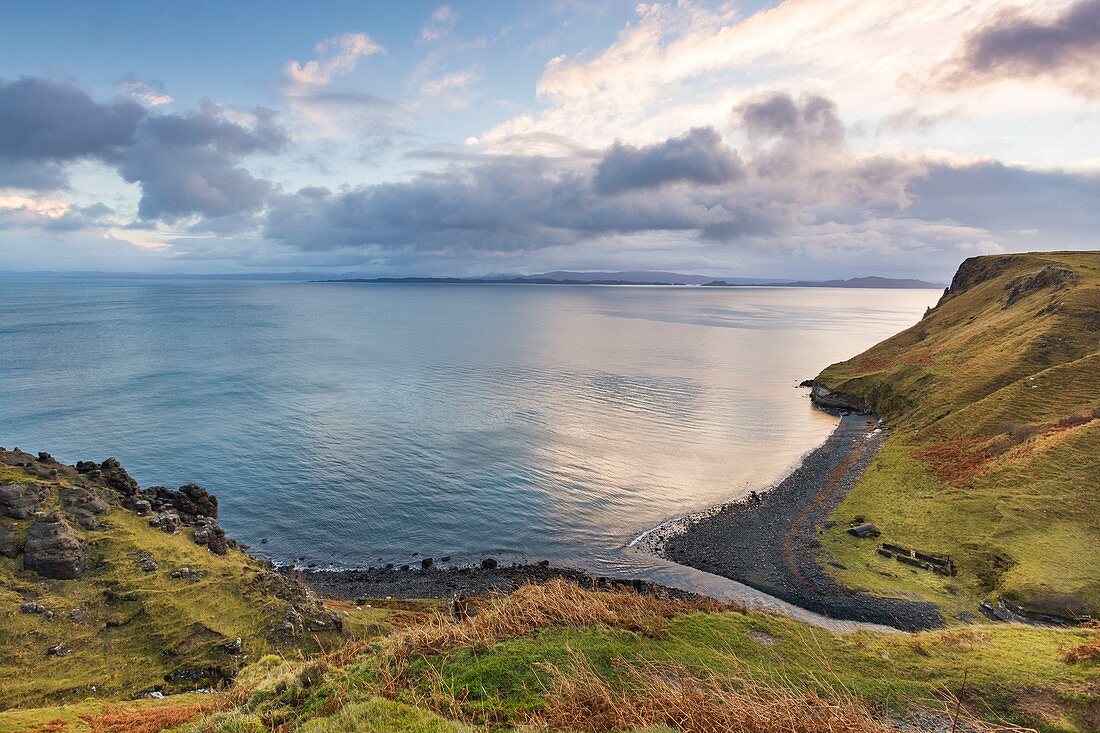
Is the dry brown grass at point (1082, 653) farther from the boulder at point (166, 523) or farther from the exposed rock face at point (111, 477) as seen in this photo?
the exposed rock face at point (111, 477)

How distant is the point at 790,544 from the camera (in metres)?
36.3

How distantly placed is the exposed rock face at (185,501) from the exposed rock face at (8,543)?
709 centimetres

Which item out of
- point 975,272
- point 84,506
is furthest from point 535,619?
point 975,272

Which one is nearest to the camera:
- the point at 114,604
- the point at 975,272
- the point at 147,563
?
the point at 114,604

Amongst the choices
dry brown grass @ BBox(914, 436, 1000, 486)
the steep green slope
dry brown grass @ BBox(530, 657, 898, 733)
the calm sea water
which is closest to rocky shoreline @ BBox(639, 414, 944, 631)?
the calm sea water

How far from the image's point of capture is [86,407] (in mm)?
62094

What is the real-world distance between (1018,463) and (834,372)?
54.5 meters

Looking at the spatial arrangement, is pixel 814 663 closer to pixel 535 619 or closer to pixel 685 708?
pixel 685 708

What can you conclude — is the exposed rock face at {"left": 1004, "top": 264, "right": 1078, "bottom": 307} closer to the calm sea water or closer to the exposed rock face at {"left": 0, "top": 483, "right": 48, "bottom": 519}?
the calm sea water

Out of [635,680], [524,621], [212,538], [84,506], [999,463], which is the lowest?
[212,538]

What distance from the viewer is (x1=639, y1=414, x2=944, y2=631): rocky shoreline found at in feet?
92.9

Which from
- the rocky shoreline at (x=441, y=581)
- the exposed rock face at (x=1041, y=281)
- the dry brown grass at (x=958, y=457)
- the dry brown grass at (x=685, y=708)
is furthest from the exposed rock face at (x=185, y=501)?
the exposed rock face at (x=1041, y=281)

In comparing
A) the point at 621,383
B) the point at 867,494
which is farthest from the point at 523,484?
the point at 621,383

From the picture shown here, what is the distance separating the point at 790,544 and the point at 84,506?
42.4 meters
